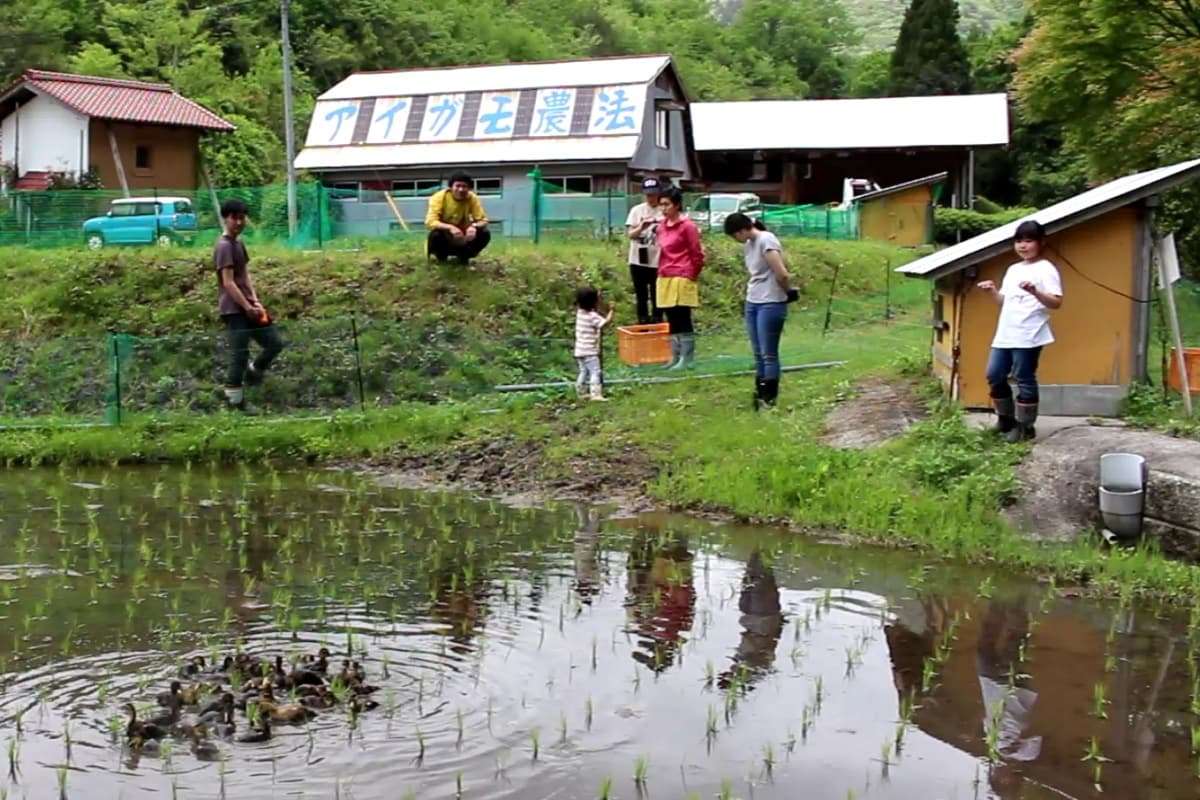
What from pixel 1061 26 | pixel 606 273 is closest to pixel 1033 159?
pixel 1061 26

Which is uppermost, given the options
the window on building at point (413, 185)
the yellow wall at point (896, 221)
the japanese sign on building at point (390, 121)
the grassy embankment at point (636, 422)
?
the japanese sign on building at point (390, 121)

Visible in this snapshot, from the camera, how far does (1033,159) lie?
49.1m

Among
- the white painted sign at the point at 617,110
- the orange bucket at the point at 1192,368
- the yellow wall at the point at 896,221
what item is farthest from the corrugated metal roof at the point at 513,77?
the orange bucket at the point at 1192,368

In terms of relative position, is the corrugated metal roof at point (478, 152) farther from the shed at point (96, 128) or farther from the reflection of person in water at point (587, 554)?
the reflection of person in water at point (587, 554)

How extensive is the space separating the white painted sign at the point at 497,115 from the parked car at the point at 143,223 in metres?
12.7

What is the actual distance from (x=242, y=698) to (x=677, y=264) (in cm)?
772

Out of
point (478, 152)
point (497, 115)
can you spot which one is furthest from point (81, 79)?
point (497, 115)

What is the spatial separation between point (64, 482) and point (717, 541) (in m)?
5.60

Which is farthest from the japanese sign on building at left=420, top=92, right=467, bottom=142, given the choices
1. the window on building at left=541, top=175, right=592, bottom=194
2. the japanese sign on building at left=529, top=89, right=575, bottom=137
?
the window on building at left=541, top=175, right=592, bottom=194

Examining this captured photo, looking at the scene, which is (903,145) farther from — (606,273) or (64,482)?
(64,482)

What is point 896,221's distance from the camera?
Answer: 32094 mm

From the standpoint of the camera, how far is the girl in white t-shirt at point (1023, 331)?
9.03m

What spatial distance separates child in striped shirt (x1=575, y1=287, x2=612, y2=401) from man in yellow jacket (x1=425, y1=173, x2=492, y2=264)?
3202 millimetres

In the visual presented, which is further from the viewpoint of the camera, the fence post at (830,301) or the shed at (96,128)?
the shed at (96,128)
